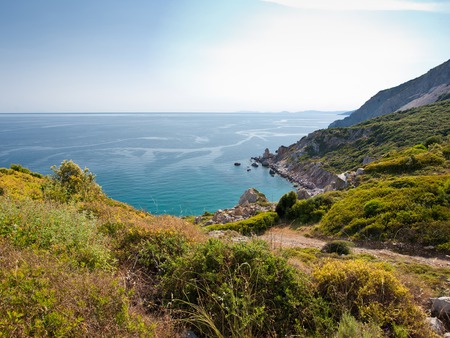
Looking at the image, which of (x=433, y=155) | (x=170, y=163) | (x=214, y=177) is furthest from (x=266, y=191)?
(x=433, y=155)

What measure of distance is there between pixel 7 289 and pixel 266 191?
6334 cm

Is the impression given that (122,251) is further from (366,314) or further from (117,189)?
(117,189)

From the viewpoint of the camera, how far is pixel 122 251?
5707 mm

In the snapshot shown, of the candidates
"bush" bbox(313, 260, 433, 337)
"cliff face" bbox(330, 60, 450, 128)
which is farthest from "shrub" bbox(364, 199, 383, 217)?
"cliff face" bbox(330, 60, 450, 128)

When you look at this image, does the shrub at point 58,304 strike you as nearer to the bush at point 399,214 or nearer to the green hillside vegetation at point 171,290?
the green hillside vegetation at point 171,290

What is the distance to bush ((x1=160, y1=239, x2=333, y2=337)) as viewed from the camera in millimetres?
3885

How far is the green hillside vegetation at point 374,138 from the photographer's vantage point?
6275 cm

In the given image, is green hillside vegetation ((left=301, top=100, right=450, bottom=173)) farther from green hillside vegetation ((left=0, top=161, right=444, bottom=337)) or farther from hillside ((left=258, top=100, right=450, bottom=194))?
green hillside vegetation ((left=0, top=161, right=444, bottom=337))

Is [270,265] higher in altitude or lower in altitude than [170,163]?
higher

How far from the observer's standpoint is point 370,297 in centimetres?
466

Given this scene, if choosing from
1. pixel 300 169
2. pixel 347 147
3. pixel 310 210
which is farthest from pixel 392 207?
pixel 347 147

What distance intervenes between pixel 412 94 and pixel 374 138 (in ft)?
323

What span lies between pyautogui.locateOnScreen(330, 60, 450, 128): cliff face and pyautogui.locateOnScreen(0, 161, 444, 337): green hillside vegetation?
130912 mm

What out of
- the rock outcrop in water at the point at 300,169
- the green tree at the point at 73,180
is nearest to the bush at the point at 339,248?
the green tree at the point at 73,180
